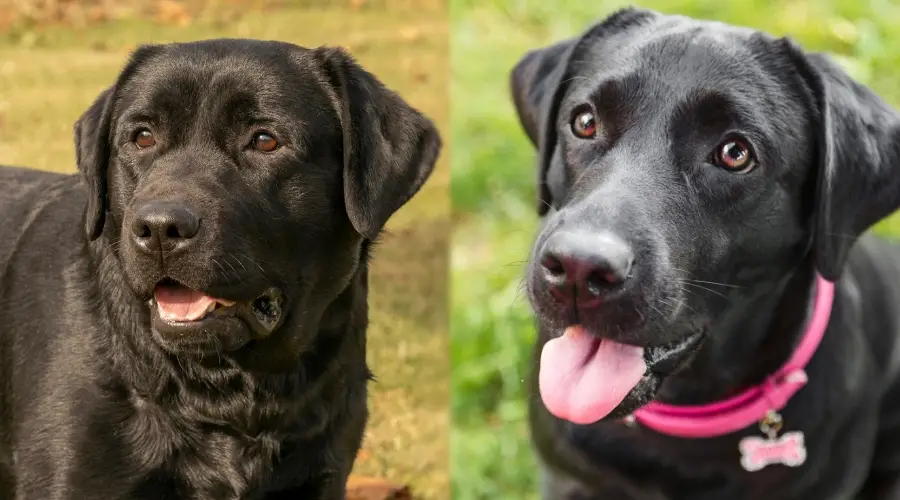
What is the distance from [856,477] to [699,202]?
1.02m

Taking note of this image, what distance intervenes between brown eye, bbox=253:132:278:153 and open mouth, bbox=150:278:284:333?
32cm

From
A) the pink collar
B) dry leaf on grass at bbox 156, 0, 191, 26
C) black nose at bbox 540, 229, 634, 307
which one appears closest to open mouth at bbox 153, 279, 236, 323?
black nose at bbox 540, 229, 634, 307

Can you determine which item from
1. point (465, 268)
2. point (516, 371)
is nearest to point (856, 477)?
point (516, 371)

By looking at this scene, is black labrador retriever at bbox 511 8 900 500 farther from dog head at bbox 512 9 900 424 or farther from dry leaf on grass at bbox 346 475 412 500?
dry leaf on grass at bbox 346 475 412 500

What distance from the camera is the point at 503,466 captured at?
389 centimetres

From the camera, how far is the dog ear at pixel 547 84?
9.82 feet

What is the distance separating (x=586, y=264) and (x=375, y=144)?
63 cm

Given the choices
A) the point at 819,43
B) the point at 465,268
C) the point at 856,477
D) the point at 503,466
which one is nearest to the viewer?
the point at 856,477

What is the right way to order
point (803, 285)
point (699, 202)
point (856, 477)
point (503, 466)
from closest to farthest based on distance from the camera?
point (699, 202)
point (803, 285)
point (856, 477)
point (503, 466)

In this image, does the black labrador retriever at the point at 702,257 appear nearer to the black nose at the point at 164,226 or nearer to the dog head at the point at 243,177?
the dog head at the point at 243,177

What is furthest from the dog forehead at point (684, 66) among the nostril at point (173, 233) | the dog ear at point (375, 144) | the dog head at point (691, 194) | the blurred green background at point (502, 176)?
the nostril at point (173, 233)

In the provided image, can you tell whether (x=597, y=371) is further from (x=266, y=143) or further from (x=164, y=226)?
(x=164, y=226)

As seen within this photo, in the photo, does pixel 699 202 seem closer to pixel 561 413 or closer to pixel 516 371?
pixel 561 413

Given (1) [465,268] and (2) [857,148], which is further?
(1) [465,268]
